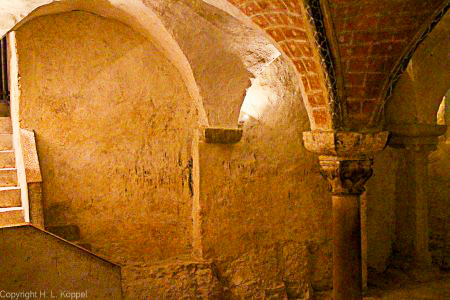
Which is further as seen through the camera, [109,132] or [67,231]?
[109,132]

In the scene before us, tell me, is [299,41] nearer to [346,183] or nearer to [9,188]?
[346,183]

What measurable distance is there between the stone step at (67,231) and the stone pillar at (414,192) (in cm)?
467

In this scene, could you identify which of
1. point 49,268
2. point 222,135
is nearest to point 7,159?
point 222,135

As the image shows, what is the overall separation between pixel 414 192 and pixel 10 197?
5434 millimetres

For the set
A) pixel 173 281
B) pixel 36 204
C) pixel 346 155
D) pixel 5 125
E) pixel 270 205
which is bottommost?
pixel 173 281

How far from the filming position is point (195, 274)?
538cm

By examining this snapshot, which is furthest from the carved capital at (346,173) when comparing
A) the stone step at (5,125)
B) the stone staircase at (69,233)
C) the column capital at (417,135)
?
the stone step at (5,125)

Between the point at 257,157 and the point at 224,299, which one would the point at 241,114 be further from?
the point at 224,299

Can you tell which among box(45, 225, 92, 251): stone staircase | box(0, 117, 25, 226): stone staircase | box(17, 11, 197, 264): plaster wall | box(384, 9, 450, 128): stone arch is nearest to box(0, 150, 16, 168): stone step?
box(0, 117, 25, 226): stone staircase

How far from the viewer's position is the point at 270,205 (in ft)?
19.5

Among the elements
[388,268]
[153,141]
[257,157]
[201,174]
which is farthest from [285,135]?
[388,268]

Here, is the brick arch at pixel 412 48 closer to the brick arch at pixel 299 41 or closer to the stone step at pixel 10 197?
the brick arch at pixel 299 41

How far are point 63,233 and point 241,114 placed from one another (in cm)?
238

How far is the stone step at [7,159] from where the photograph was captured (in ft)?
17.7
